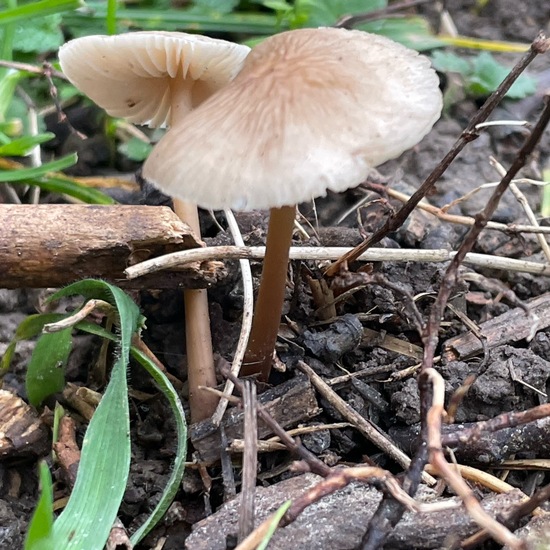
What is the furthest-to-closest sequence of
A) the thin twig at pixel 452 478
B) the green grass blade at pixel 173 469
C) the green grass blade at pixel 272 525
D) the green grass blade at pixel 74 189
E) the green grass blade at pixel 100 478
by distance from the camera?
1. the green grass blade at pixel 74 189
2. the green grass blade at pixel 173 469
3. the green grass blade at pixel 100 478
4. the green grass blade at pixel 272 525
5. the thin twig at pixel 452 478

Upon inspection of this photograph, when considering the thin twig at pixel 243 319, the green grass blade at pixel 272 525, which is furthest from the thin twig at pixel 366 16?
the green grass blade at pixel 272 525

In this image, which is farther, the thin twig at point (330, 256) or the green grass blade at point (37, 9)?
the green grass blade at point (37, 9)

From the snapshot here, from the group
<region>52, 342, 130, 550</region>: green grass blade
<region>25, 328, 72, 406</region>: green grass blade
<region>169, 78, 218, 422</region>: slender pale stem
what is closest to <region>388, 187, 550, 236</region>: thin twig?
<region>169, 78, 218, 422</region>: slender pale stem

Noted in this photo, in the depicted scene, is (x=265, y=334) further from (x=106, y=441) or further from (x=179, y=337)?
(x=106, y=441)

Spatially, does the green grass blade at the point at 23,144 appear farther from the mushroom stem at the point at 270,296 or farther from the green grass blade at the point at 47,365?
the mushroom stem at the point at 270,296

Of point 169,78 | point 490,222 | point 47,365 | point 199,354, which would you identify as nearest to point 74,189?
point 169,78
